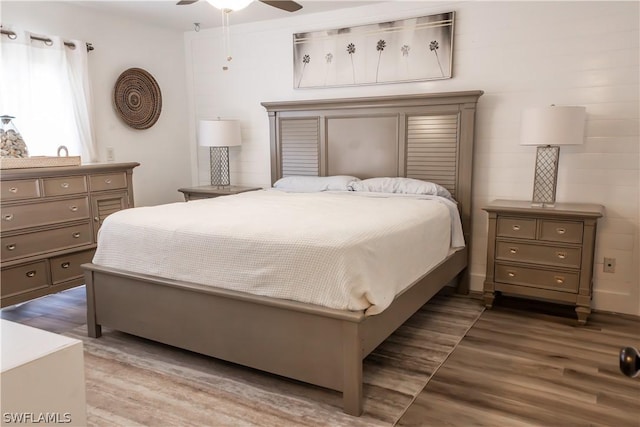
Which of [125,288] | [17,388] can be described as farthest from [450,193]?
[17,388]

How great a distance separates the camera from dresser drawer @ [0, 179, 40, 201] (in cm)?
313

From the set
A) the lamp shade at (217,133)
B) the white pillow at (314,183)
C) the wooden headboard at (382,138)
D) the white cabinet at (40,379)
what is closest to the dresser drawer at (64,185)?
the lamp shade at (217,133)

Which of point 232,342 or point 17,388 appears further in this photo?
point 232,342

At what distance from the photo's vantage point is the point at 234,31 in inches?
191

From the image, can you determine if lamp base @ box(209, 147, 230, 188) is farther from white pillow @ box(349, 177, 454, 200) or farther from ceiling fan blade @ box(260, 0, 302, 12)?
ceiling fan blade @ box(260, 0, 302, 12)

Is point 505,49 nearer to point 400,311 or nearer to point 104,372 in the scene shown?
point 400,311

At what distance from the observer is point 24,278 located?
3.26 meters

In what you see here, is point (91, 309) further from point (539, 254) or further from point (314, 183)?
point (539, 254)

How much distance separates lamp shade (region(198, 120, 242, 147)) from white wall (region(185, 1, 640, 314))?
3.42ft

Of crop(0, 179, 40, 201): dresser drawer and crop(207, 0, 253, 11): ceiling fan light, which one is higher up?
crop(207, 0, 253, 11): ceiling fan light

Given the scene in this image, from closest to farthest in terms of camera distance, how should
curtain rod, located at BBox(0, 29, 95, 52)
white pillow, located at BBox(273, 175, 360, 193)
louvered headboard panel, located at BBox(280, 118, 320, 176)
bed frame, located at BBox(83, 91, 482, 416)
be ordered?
bed frame, located at BBox(83, 91, 482, 416) → curtain rod, located at BBox(0, 29, 95, 52) → white pillow, located at BBox(273, 175, 360, 193) → louvered headboard panel, located at BBox(280, 118, 320, 176)

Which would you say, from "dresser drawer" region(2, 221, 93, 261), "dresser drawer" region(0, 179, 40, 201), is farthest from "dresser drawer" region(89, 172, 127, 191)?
"dresser drawer" region(0, 179, 40, 201)

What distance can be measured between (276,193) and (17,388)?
9.59 ft

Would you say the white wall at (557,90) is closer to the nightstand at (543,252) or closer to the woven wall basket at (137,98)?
the nightstand at (543,252)
